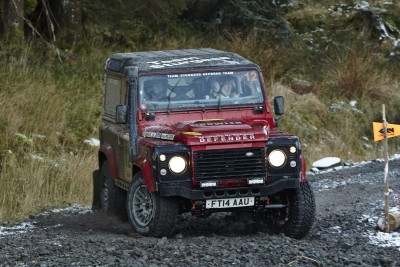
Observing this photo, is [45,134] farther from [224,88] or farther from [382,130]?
[382,130]

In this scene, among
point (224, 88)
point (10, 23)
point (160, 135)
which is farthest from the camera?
point (10, 23)

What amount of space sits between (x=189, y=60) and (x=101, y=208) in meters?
2.23

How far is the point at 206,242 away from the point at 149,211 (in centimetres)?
70

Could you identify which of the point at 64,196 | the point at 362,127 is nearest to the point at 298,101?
the point at 362,127

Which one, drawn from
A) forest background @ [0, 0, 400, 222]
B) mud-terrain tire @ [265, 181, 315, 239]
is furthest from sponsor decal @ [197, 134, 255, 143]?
forest background @ [0, 0, 400, 222]

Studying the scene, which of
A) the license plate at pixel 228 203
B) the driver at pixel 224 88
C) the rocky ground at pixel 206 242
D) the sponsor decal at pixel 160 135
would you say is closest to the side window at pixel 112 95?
the sponsor decal at pixel 160 135

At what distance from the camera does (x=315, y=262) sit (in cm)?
848

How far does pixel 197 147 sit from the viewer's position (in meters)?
9.37

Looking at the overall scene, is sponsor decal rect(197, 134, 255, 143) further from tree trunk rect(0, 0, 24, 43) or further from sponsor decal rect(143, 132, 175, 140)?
tree trunk rect(0, 0, 24, 43)

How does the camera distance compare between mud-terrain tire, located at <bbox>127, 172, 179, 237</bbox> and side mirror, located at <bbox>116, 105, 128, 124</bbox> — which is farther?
side mirror, located at <bbox>116, 105, 128, 124</bbox>

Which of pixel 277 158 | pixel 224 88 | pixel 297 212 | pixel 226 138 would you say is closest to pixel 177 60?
pixel 224 88

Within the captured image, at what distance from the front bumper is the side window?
A: 181 cm

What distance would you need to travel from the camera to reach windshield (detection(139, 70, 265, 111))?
10.4 m

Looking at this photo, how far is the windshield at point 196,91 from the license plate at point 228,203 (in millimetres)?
1320
